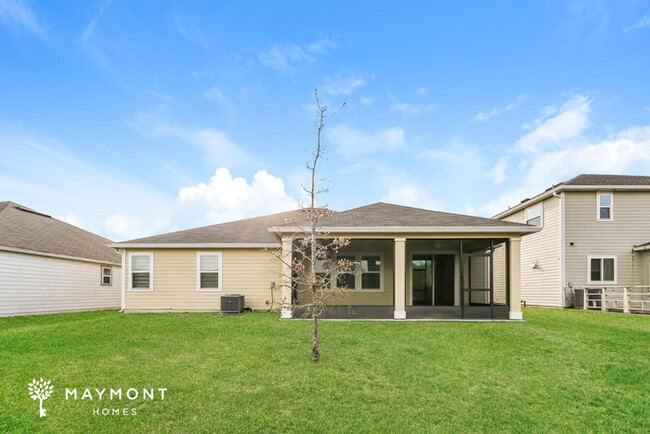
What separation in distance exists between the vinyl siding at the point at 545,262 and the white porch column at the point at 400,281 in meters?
8.65

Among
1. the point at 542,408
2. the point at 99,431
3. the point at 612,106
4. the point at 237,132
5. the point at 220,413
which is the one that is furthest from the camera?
the point at 237,132

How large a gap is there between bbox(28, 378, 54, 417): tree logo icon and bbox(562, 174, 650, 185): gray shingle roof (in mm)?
18120

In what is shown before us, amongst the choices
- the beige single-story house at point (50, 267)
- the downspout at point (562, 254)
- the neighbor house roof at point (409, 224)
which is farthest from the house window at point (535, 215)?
the beige single-story house at point (50, 267)

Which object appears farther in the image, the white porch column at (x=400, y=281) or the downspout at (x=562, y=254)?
the downspout at (x=562, y=254)

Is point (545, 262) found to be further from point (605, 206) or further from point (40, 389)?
point (40, 389)

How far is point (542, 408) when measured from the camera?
4.56 m

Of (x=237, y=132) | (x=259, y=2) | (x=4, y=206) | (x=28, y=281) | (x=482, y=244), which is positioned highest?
(x=259, y=2)

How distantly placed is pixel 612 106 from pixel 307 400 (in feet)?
62.5

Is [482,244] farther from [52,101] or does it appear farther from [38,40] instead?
[38,40]

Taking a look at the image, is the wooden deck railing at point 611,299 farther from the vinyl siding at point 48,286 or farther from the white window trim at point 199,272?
the vinyl siding at point 48,286

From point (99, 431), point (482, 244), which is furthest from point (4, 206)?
point (482, 244)

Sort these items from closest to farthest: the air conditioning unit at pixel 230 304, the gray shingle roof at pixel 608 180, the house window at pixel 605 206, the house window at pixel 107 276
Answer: the air conditioning unit at pixel 230 304, the house window at pixel 605 206, the gray shingle roof at pixel 608 180, the house window at pixel 107 276

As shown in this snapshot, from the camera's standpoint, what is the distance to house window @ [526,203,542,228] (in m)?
17.0

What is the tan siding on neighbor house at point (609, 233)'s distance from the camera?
49.9ft
